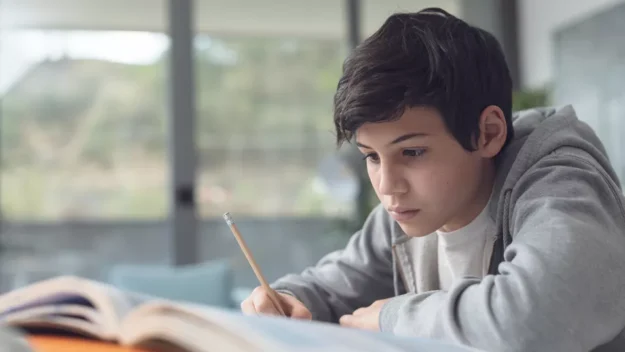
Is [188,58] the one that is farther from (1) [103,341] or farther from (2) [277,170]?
(1) [103,341]

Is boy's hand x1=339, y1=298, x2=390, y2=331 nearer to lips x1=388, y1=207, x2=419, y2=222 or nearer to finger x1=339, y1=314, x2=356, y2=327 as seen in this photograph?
finger x1=339, y1=314, x2=356, y2=327

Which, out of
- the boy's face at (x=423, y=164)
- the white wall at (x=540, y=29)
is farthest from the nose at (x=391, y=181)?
the white wall at (x=540, y=29)

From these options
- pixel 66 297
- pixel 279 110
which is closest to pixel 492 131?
pixel 66 297

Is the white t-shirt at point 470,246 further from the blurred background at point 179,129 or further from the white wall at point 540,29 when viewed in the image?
the blurred background at point 179,129

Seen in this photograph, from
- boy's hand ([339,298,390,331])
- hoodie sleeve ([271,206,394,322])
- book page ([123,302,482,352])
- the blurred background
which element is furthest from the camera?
the blurred background

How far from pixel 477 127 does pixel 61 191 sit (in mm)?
3629

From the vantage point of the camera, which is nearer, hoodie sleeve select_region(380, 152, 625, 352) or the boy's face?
hoodie sleeve select_region(380, 152, 625, 352)

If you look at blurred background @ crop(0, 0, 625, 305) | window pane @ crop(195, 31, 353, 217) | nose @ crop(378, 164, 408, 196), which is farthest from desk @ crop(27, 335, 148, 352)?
window pane @ crop(195, 31, 353, 217)

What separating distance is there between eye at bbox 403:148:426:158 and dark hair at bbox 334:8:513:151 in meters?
0.04

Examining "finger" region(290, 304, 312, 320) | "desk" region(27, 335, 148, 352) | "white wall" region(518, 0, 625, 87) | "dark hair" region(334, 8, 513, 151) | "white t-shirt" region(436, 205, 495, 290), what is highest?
"white wall" region(518, 0, 625, 87)

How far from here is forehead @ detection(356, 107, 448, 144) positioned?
812 mm

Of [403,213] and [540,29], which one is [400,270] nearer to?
[403,213]

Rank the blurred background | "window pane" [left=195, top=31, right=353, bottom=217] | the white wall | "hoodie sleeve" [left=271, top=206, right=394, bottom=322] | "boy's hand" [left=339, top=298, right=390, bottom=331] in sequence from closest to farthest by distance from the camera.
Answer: "boy's hand" [left=339, top=298, right=390, bottom=331] → "hoodie sleeve" [left=271, top=206, right=394, bottom=322] → the white wall → the blurred background → "window pane" [left=195, top=31, right=353, bottom=217]

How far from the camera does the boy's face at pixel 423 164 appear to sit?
2.68 feet
